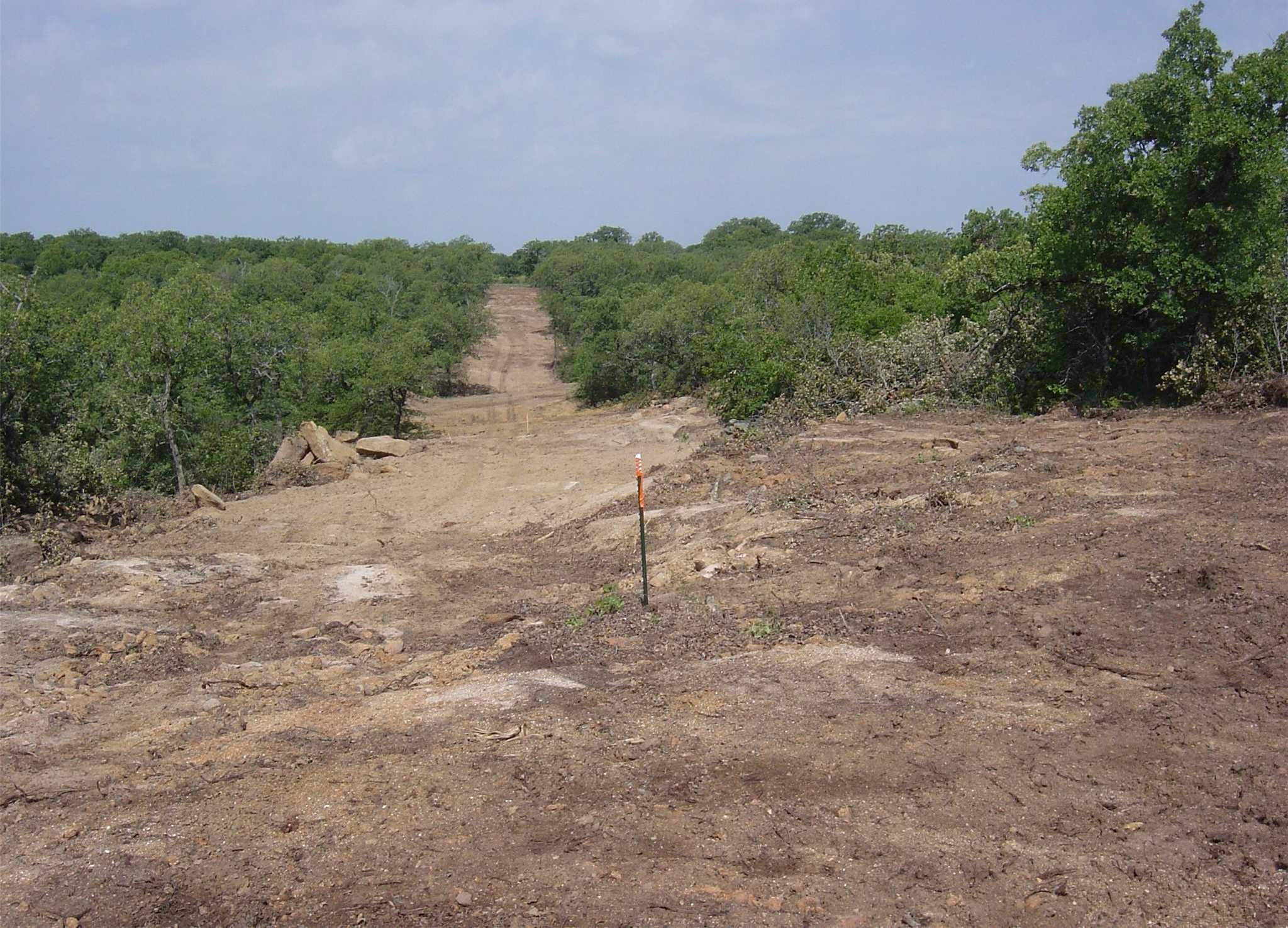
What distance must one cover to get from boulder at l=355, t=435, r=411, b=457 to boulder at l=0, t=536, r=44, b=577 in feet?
31.3

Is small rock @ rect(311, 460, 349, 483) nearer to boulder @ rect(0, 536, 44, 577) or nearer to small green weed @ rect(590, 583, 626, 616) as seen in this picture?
boulder @ rect(0, 536, 44, 577)

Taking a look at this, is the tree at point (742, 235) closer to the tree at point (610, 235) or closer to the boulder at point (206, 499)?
the tree at point (610, 235)

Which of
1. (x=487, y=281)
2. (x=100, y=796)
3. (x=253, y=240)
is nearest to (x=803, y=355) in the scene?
(x=100, y=796)

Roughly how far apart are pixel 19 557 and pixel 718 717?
9.81 metres

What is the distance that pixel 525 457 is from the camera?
20766 mm

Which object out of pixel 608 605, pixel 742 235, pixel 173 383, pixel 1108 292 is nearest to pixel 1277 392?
pixel 1108 292

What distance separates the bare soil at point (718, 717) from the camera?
14.0 ft

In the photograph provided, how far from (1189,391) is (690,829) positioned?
13298 millimetres

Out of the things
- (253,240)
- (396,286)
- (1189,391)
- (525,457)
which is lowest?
(525,457)

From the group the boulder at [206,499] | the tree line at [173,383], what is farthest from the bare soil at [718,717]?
the tree line at [173,383]

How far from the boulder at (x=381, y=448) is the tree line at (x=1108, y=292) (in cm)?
718

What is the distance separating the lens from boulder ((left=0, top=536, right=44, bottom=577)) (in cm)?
1135

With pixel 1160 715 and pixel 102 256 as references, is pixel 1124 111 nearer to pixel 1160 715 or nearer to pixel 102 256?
pixel 1160 715

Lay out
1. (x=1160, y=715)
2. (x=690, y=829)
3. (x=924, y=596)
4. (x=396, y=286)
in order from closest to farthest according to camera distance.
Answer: (x=690, y=829), (x=1160, y=715), (x=924, y=596), (x=396, y=286)
